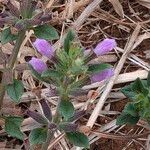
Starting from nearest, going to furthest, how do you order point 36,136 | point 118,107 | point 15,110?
point 36,136 < point 15,110 < point 118,107

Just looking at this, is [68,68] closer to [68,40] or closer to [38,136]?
[68,40]

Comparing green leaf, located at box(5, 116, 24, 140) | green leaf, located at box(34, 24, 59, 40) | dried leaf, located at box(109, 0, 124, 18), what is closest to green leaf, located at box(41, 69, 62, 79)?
green leaf, located at box(34, 24, 59, 40)

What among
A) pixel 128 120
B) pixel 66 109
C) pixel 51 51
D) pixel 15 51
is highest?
pixel 51 51

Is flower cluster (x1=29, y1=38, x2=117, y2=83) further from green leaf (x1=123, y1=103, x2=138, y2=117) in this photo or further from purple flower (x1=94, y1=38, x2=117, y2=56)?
green leaf (x1=123, y1=103, x2=138, y2=117)

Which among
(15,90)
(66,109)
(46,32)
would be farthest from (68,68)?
(15,90)

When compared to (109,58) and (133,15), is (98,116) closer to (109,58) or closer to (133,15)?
(109,58)

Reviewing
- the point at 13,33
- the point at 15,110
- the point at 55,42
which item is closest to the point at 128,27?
the point at 55,42
